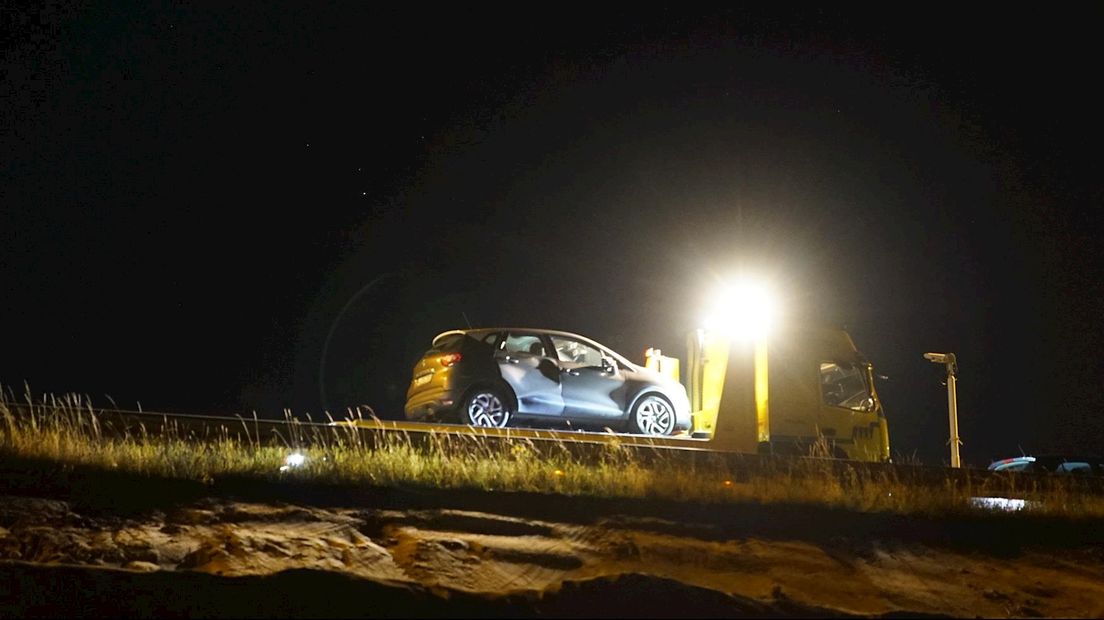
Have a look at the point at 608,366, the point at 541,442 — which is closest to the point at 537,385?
the point at 608,366

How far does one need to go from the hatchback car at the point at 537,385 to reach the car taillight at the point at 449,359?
1cm

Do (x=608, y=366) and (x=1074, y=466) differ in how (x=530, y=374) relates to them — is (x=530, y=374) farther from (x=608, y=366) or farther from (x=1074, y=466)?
(x=1074, y=466)

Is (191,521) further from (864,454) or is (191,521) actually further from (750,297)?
(864,454)

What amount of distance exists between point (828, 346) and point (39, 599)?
10.6m

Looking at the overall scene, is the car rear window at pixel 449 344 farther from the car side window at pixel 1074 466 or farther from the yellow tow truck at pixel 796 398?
the car side window at pixel 1074 466

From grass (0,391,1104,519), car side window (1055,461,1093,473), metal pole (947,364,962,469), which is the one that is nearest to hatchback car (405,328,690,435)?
grass (0,391,1104,519)

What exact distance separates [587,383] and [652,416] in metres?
1.10

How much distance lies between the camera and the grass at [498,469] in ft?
30.9

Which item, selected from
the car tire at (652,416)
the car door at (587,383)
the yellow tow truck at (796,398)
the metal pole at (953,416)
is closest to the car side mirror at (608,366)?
the car door at (587,383)

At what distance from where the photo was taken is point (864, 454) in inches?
548

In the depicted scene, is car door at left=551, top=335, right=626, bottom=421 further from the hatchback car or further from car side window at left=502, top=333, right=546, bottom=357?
car side window at left=502, top=333, right=546, bottom=357

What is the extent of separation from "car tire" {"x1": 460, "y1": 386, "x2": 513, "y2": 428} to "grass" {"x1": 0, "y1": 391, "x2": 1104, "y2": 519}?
7.25ft

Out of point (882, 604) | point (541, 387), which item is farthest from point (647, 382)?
point (882, 604)

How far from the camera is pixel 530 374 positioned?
538 inches
